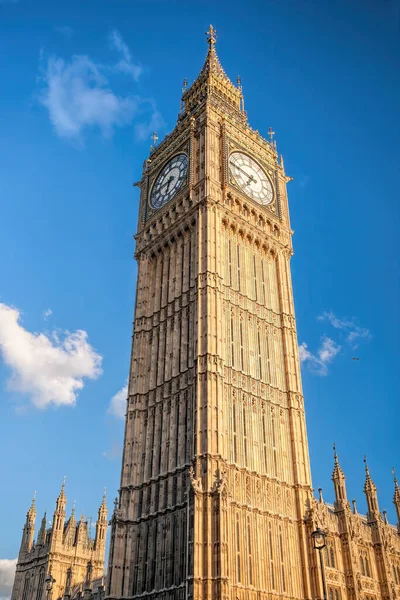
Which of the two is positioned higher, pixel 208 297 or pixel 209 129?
pixel 209 129

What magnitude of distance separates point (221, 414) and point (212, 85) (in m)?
44.9

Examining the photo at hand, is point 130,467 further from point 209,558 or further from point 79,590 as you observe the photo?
point 79,590

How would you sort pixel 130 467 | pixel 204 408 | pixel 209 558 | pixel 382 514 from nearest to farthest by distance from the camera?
pixel 209 558
pixel 204 408
pixel 130 467
pixel 382 514

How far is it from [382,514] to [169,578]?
25.6m

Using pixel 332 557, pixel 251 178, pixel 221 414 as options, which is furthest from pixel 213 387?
pixel 251 178

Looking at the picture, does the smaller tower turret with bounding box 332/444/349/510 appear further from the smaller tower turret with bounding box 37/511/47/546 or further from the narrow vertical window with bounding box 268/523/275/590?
the smaller tower turret with bounding box 37/511/47/546

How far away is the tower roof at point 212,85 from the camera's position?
76.2 metres

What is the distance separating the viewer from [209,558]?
135 feet

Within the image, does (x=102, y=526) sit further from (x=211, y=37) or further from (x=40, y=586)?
(x=211, y=37)

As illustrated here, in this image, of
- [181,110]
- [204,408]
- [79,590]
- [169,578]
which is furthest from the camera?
[181,110]

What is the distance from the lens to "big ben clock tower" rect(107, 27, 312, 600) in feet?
145

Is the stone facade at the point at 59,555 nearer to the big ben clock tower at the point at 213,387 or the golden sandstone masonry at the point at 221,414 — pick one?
the golden sandstone masonry at the point at 221,414

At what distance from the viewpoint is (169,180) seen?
66.9 m

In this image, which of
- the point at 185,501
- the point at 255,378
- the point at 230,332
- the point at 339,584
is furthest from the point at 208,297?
the point at 339,584
